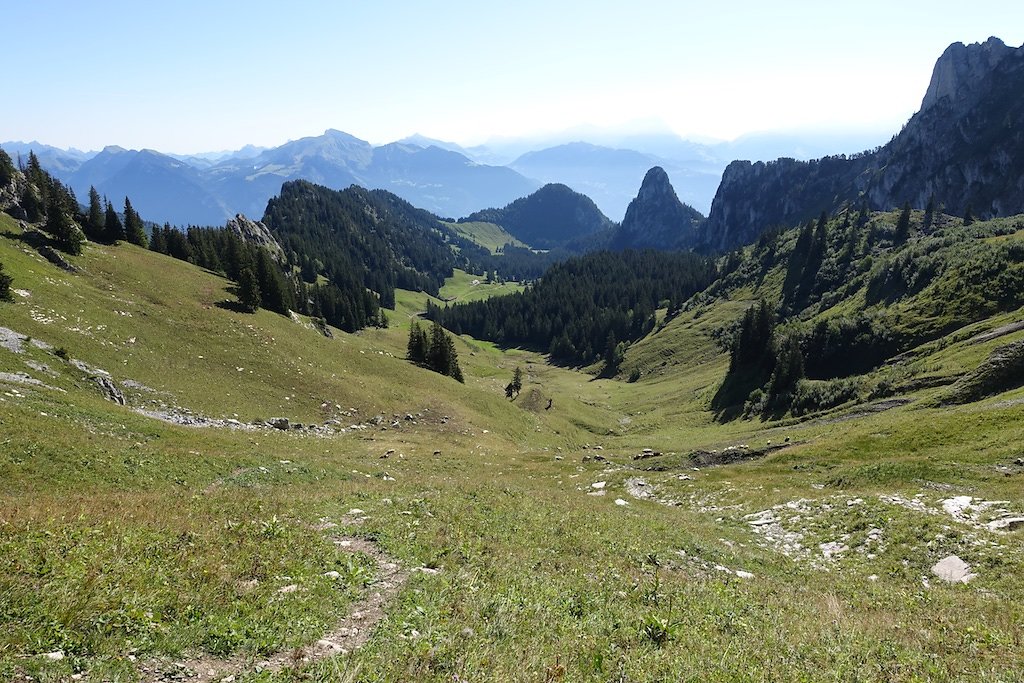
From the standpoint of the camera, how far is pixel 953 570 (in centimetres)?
1658

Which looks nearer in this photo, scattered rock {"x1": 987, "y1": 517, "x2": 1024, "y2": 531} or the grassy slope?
the grassy slope

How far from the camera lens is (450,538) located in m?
15.0

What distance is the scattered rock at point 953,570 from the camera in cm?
1580

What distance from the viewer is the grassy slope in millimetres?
8438

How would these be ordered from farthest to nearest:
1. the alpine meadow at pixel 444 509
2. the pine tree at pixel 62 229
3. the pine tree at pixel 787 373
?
1. the pine tree at pixel 787 373
2. the pine tree at pixel 62 229
3. the alpine meadow at pixel 444 509

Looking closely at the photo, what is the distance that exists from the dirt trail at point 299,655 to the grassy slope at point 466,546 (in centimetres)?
31

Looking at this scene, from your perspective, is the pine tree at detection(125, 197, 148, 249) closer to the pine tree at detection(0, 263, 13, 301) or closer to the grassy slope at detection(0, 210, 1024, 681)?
the grassy slope at detection(0, 210, 1024, 681)

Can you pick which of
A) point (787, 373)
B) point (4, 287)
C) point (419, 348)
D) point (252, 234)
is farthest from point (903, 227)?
point (252, 234)

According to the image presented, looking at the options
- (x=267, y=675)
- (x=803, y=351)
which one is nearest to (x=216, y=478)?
(x=267, y=675)

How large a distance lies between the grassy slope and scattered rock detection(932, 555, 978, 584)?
1.63 ft

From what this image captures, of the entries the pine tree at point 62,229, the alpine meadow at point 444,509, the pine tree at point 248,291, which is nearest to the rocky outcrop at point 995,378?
the alpine meadow at point 444,509

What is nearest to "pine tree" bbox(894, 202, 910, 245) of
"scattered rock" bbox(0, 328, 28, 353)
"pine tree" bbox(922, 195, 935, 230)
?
"pine tree" bbox(922, 195, 935, 230)

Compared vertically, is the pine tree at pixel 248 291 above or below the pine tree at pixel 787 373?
above

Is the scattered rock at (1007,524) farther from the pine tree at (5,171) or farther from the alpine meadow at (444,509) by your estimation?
the pine tree at (5,171)
